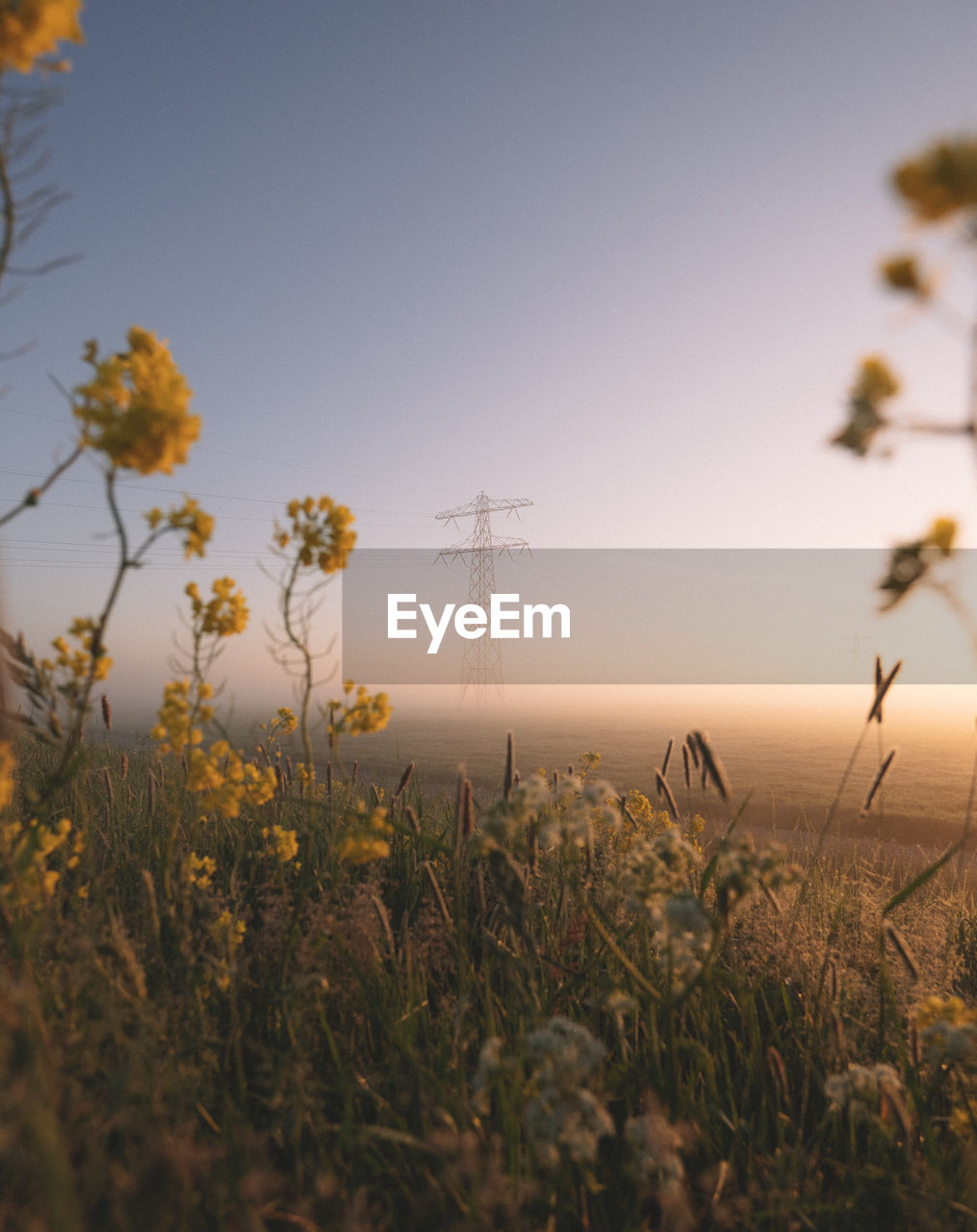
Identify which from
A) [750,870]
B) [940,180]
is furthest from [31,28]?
[750,870]

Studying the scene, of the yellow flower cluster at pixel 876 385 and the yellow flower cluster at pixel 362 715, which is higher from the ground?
the yellow flower cluster at pixel 876 385

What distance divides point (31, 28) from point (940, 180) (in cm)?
177

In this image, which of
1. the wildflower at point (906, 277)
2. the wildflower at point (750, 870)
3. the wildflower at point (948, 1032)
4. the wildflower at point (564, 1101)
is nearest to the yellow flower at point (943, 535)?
the wildflower at point (906, 277)

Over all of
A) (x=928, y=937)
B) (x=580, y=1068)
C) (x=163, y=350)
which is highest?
(x=163, y=350)

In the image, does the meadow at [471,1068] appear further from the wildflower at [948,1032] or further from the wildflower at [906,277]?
the wildflower at [906,277]

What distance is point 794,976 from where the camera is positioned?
2.96 m

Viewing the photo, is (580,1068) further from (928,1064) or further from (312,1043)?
(928,1064)

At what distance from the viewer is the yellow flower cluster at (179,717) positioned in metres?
2.28

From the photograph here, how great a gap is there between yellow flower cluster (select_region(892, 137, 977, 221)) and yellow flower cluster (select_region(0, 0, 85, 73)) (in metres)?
1.67

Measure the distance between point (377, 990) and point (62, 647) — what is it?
1698mm

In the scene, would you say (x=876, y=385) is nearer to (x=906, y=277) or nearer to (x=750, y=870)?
(x=906, y=277)

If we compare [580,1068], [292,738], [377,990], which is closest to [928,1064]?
[580,1068]

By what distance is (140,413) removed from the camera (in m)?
1.52

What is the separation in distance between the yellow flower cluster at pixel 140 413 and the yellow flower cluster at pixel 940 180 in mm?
1570
